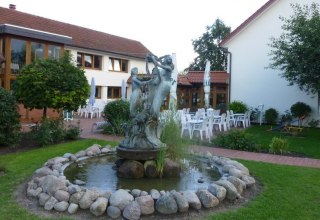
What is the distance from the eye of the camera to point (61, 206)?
5.22 metres

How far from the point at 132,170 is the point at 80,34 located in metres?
22.1

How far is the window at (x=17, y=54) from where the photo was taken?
1703 cm

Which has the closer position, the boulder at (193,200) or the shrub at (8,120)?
the boulder at (193,200)

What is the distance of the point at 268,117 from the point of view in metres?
19.5

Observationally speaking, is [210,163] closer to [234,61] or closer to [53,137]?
[53,137]

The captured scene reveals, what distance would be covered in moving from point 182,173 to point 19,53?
526 inches

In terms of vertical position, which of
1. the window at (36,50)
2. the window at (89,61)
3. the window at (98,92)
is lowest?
the window at (98,92)

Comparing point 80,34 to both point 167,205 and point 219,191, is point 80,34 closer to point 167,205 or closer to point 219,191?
point 219,191

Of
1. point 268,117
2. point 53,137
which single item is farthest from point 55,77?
point 268,117

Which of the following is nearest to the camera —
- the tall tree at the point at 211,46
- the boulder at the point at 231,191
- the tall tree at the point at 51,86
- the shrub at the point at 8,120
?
the boulder at the point at 231,191

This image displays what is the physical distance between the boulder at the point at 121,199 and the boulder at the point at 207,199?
3.75ft

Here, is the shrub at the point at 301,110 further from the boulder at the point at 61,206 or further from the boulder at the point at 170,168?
the boulder at the point at 61,206

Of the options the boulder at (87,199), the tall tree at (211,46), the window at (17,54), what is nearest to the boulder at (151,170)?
the boulder at (87,199)

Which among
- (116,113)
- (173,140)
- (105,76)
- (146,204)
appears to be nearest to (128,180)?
(173,140)
